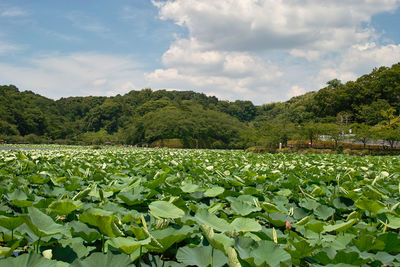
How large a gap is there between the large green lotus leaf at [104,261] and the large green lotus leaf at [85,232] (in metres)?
0.24

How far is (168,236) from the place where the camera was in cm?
88

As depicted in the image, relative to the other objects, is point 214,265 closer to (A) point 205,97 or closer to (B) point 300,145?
(B) point 300,145

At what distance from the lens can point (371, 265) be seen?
91cm

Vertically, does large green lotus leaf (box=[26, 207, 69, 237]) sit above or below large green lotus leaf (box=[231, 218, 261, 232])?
above

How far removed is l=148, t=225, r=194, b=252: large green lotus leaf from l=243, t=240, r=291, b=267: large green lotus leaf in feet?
0.75

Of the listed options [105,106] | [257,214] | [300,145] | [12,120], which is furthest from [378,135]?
[105,106]

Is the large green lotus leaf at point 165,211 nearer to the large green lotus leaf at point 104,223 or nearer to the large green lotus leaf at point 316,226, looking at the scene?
the large green lotus leaf at point 104,223

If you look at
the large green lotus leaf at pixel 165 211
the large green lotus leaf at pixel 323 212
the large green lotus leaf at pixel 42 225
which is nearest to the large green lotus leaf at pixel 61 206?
the large green lotus leaf at pixel 42 225

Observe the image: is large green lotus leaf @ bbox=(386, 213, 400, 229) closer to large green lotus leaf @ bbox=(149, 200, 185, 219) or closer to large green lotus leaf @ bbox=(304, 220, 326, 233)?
large green lotus leaf @ bbox=(304, 220, 326, 233)

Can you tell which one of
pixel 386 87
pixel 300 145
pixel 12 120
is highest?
pixel 386 87

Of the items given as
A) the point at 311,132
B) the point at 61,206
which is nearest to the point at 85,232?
the point at 61,206

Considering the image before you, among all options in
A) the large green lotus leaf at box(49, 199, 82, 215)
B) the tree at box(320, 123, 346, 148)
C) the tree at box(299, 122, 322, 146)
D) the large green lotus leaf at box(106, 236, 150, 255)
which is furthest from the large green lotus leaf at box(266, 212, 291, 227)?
the tree at box(299, 122, 322, 146)

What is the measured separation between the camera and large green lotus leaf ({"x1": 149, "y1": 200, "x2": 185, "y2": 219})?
42.4 inches

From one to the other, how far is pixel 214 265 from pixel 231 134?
160 ft
